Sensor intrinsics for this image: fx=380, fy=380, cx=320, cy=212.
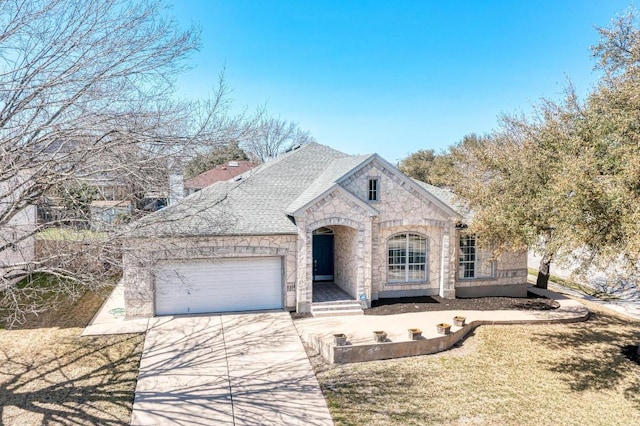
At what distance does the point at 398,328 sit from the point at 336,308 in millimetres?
2795

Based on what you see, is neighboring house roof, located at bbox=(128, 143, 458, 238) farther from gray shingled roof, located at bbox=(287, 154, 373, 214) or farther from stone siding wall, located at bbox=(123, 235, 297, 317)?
stone siding wall, located at bbox=(123, 235, 297, 317)

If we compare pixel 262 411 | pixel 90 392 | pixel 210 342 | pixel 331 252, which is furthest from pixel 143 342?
pixel 331 252

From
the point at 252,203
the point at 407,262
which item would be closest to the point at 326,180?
the point at 252,203

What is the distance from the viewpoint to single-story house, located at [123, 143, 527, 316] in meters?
14.2

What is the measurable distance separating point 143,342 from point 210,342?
6.92ft

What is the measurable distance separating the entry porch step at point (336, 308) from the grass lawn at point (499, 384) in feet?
12.3

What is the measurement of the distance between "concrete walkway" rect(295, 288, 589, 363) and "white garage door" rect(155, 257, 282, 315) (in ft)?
6.76

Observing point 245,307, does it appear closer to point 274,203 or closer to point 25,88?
point 274,203

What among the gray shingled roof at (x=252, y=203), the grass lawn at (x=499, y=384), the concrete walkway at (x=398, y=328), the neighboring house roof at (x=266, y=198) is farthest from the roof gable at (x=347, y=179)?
the grass lawn at (x=499, y=384)

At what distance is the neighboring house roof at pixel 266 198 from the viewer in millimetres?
13812

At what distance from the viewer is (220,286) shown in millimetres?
14789

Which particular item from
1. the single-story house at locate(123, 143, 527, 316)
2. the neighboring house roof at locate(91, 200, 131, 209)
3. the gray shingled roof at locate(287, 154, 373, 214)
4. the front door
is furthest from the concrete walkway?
the neighboring house roof at locate(91, 200, 131, 209)

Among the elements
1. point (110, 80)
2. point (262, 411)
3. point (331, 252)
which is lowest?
point (262, 411)

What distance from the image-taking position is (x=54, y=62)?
783 cm
